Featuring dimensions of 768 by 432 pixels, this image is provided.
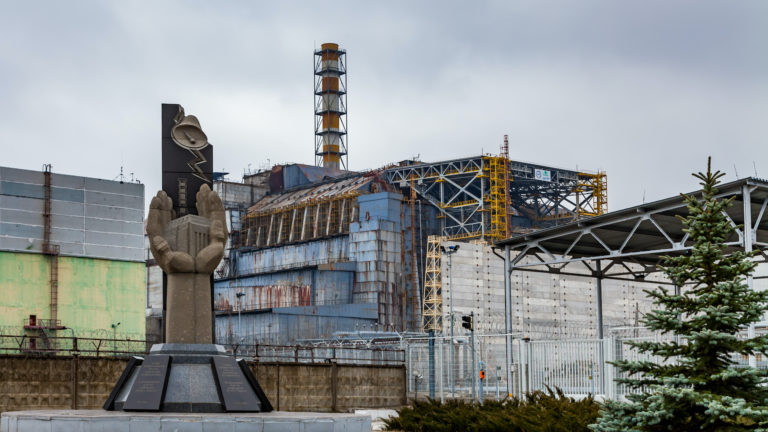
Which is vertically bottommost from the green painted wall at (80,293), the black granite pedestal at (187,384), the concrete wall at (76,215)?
the black granite pedestal at (187,384)

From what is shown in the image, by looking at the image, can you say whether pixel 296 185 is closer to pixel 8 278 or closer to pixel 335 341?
pixel 335 341

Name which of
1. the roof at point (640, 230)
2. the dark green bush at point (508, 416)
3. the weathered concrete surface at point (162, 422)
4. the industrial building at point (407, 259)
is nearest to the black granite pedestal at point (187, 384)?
the weathered concrete surface at point (162, 422)

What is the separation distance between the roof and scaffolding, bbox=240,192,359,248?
52.6m

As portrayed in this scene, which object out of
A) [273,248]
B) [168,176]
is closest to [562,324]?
[273,248]

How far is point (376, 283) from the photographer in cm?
9150

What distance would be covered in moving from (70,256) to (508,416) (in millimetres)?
45376

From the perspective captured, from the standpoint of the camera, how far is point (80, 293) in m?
64.8

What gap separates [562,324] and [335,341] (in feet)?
74.2

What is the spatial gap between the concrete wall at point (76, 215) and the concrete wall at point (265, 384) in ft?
76.5

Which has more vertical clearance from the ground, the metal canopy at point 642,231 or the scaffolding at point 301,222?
the scaffolding at point 301,222

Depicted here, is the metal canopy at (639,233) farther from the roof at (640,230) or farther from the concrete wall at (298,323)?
the concrete wall at (298,323)

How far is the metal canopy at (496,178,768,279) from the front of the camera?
1293 inches

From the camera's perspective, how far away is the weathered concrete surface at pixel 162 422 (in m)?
20.5

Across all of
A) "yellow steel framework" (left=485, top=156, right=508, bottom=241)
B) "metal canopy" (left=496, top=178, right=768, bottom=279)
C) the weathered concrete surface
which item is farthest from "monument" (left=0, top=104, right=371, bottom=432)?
"yellow steel framework" (left=485, top=156, right=508, bottom=241)
